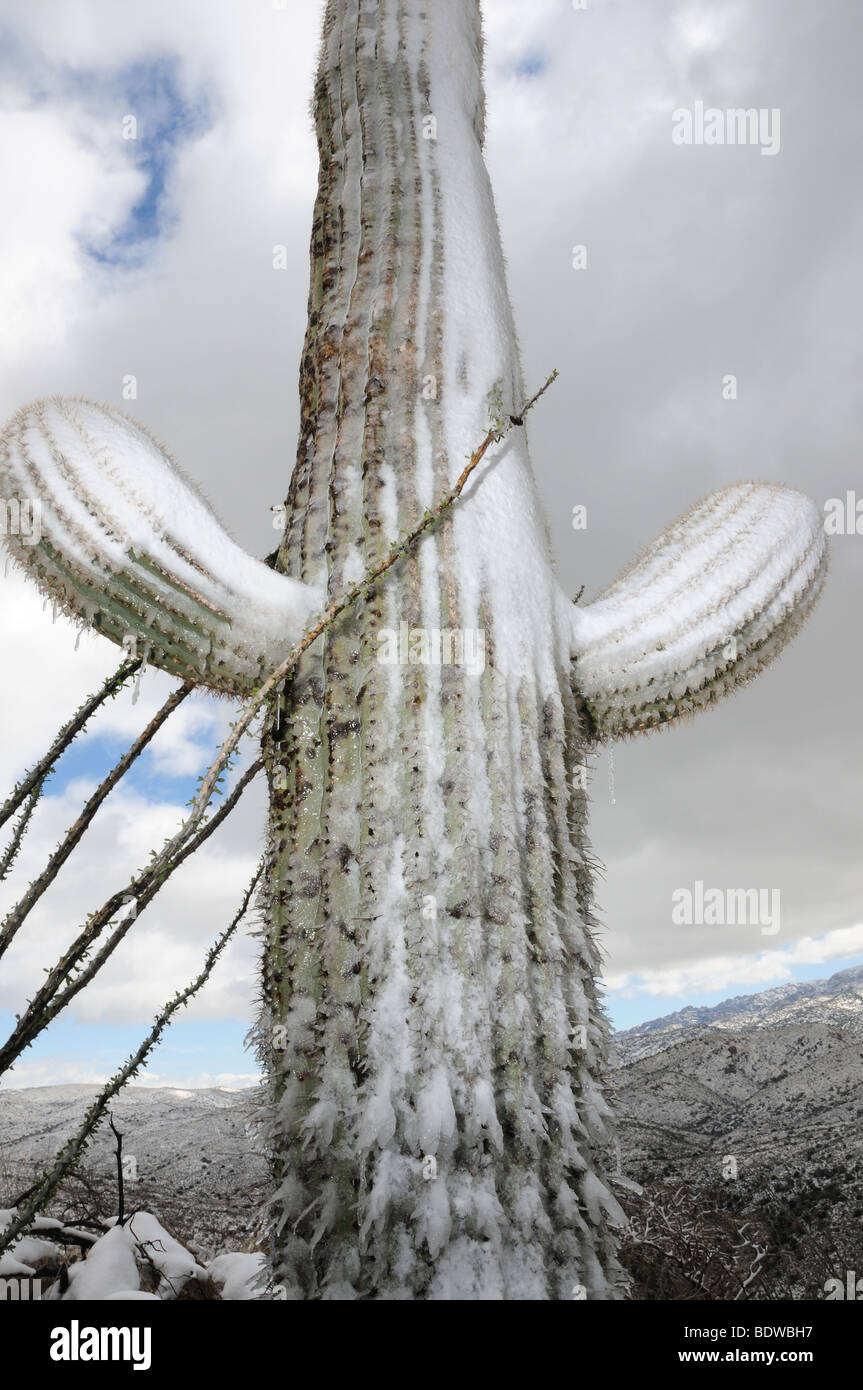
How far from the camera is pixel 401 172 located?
2471 millimetres

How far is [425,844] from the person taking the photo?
172 centimetres

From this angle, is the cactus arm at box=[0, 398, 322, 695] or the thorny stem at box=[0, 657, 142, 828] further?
the thorny stem at box=[0, 657, 142, 828]

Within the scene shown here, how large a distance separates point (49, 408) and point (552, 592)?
1.25 metres

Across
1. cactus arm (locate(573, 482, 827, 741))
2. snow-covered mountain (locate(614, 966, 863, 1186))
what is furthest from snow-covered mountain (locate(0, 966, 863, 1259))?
cactus arm (locate(573, 482, 827, 741))

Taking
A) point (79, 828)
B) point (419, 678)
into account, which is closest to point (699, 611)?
point (419, 678)

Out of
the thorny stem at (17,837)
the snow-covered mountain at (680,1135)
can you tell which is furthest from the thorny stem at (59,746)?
the snow-covered mountain at (680,1135)

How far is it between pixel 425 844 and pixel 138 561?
34.0 inches

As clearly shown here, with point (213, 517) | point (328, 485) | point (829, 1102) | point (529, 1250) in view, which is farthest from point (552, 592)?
point (829, 1102)

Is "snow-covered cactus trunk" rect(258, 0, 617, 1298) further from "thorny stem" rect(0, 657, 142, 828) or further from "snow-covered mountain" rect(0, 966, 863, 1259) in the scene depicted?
"snow-covered mountain" rect(0, 966, 863, 1259)

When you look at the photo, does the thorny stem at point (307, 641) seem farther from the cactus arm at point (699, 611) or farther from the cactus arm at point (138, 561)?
the cactus arm at point (699, 611)

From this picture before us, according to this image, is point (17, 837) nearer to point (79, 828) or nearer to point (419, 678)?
point (79, 828)

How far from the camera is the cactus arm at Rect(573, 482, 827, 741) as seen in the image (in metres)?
2.29

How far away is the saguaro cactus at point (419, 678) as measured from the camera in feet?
5.18

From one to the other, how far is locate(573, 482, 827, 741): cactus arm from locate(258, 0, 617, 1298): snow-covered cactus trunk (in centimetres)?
15
